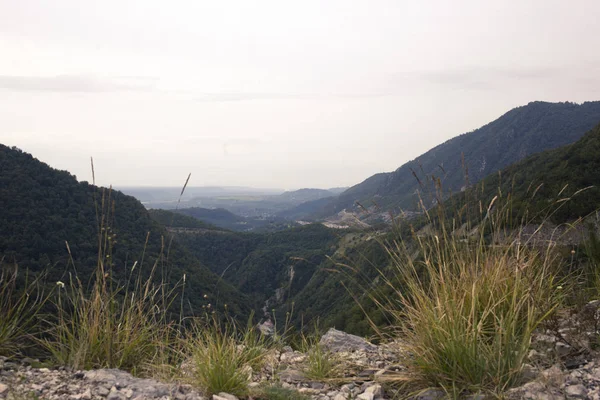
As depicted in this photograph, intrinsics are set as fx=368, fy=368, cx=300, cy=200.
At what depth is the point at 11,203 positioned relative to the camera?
119ft

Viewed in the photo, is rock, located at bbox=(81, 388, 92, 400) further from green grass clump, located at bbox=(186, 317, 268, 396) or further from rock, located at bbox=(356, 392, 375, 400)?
rock, located at bbox=(356, 392, 375, 400)

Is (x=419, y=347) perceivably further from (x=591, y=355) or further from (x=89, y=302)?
(x=89, y=302)

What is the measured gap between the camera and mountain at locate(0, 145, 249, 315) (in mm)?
29825

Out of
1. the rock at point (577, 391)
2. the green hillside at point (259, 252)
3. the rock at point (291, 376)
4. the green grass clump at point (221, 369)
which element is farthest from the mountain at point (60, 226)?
the green hillside at point (259, 252)

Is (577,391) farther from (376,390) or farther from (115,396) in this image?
(115,396)

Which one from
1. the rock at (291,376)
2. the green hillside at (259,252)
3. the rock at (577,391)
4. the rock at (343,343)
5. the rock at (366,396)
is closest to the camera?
the rock at (577,391)

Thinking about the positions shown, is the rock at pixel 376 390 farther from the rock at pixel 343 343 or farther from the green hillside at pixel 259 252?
the green hillside at pixel 259 252

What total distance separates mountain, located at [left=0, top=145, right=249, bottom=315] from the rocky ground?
23375mm

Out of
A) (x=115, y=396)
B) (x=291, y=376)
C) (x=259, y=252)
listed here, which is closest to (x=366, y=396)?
(x=291, y=376)

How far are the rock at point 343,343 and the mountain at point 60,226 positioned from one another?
2243 centimetres

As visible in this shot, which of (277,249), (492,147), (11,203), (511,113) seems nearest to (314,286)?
(277,249)

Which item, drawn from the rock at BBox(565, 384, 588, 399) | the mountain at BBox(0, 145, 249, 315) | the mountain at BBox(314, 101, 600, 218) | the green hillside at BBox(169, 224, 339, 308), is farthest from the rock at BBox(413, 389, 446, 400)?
the mountain at BBox(314, 101, 600, 218)

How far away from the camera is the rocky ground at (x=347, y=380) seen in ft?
6.85

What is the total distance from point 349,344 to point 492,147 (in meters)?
160
